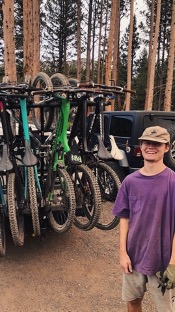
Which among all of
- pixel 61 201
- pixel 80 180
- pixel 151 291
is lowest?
pixel 151 291

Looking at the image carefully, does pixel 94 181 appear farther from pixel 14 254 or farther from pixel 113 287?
pixel 14 254

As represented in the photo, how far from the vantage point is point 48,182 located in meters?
4.19

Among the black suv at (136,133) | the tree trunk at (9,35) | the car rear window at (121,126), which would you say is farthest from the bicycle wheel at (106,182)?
the tree trunk at (9,35)

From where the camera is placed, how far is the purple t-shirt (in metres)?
2.21

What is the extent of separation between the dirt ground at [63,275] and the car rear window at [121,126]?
106 inches

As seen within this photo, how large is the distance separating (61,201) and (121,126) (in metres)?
3.62

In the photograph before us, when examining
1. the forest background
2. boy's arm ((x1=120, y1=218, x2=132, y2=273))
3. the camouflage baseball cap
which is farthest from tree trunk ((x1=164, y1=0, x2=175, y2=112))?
boy's arm ((x1=120, y1=218, x2=132, y2=273))

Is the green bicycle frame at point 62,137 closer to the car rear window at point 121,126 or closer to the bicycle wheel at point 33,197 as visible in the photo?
the bicycle wheel at point 33,197

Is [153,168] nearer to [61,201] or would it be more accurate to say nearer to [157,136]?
[157,136]

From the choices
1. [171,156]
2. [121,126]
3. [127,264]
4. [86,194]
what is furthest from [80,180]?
[121,126]

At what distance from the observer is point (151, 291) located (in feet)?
7.63

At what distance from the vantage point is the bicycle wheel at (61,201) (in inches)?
148

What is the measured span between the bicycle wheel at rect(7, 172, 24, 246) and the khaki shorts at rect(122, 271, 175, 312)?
1.64 metres

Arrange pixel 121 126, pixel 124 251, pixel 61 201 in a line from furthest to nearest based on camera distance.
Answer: pixel 121 126 → pixel 61 201 → pixel 124 251
